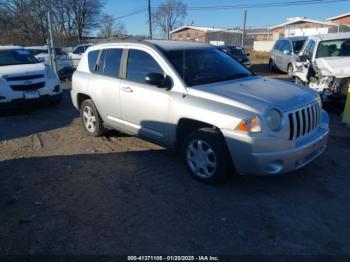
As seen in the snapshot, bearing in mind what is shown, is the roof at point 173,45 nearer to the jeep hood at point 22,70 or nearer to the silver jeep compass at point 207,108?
the silver jeep compass at point 207,108

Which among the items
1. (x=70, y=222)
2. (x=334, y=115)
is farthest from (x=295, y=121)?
(x=334, y=115)

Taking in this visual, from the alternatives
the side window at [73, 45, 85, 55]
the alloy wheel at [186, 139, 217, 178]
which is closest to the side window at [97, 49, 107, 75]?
the alloy wheel at [186, 139, 217, 178]

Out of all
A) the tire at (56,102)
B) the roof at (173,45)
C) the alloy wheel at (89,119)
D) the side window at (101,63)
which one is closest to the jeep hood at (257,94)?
the roof at (173,45)

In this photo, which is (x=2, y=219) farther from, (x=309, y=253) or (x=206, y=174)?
(x=309, y=253)

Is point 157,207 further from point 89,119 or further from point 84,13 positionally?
point 84,13

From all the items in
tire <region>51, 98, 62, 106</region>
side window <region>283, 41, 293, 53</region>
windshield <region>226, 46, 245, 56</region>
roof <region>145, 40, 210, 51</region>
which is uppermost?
roof <region>145, 40, 210, 51</region>

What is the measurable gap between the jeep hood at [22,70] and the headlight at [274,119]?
274 inches

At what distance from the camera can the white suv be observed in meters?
8.23

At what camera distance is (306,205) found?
383 cm

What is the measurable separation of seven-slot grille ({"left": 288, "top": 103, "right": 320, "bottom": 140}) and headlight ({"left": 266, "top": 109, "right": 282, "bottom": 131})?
0.14 meters

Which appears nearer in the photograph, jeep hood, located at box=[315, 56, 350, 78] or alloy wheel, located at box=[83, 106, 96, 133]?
alloy wheel, located at box=[83, 106, 96, 133]

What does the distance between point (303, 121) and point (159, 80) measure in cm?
191

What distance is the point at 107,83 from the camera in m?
5.59

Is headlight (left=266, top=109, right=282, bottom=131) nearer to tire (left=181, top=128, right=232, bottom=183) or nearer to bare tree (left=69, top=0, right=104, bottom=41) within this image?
tire (left=181, top=128, right=232, bottom=183)
